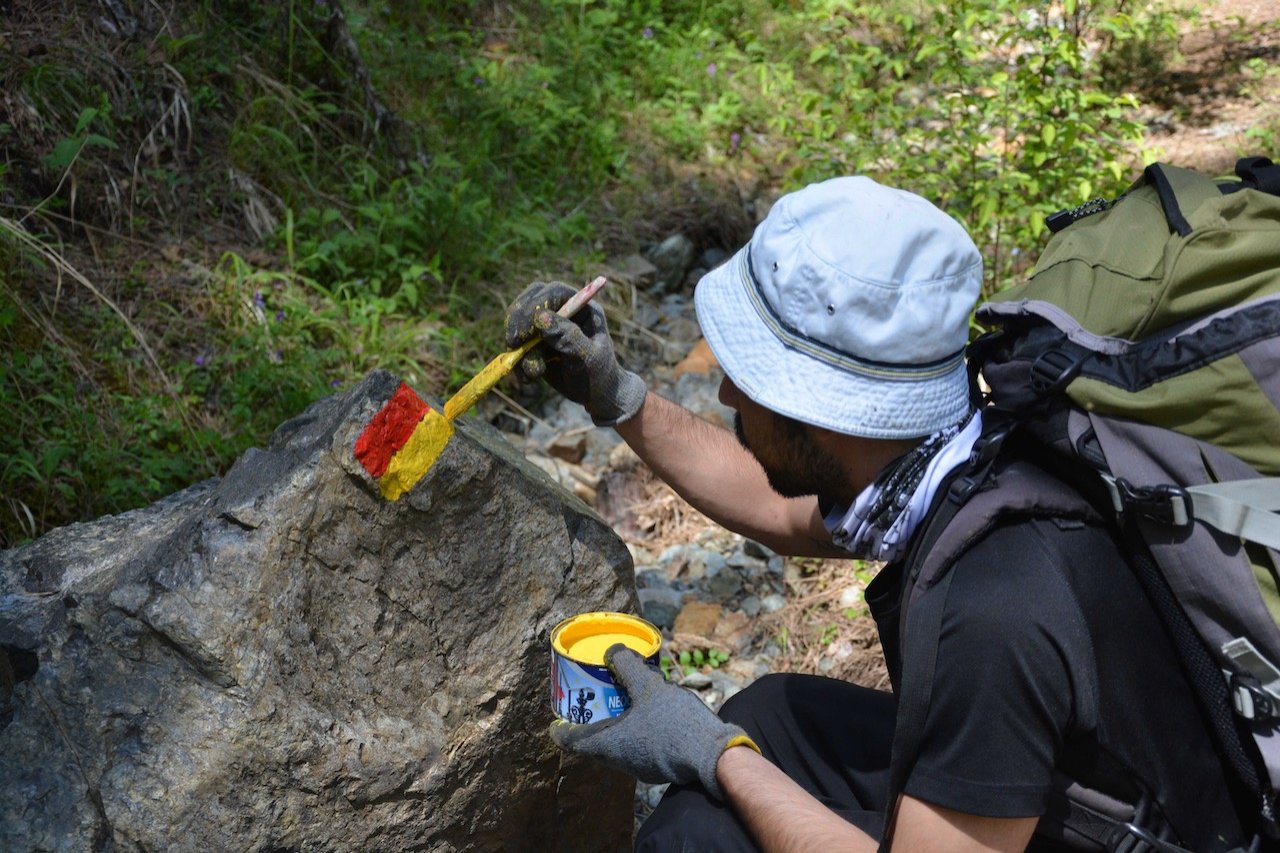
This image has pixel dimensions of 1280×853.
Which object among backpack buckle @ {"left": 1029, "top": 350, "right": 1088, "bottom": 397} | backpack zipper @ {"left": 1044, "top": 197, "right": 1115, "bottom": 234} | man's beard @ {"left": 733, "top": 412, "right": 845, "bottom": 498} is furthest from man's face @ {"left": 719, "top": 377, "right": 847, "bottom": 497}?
backpack zipper @ {"left": 1044, "top": 197, "right": 1115, "bottom": 234}

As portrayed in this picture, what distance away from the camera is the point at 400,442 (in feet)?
7.16

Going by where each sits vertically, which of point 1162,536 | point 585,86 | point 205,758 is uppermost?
point 1162,536

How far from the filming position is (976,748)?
61.8 inches

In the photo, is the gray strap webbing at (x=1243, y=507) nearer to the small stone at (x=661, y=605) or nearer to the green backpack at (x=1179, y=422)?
the green backpack at (x=1179, y=422)

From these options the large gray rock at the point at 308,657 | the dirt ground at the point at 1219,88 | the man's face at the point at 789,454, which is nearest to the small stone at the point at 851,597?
the large gray rock at the point at 308,657

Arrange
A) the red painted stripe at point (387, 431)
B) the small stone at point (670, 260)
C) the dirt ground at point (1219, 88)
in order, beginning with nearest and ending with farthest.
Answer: the red painted stripe at point (387, 431) → the small stone at point (670, 260) → the dirt ground at point (1219, 88)

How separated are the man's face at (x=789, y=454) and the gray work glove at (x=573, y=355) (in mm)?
474

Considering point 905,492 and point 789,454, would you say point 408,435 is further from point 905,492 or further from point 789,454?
point 905,492

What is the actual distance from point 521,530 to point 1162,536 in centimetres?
Answer: 124

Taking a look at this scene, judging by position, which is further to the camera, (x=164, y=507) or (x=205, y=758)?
(x=164, y=507)

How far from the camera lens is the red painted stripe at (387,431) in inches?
84.6

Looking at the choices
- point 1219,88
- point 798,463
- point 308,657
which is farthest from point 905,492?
point 1219,88

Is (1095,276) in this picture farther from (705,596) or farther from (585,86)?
(585,86)

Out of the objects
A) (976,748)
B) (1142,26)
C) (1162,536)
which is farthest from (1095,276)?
(1142,26)
